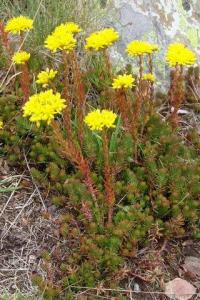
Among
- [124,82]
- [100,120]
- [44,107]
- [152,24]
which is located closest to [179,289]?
[100,120]

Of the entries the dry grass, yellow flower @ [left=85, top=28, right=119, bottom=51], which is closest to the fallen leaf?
the dry grass

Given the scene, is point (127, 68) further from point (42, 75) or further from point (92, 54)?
point (42, 75)

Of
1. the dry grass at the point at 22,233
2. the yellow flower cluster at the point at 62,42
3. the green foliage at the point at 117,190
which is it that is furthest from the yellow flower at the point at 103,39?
the dry grass at the point at 22,233

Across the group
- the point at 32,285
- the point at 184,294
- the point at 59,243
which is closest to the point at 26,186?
the point at 59,243

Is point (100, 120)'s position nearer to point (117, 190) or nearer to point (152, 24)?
point (117, 190)

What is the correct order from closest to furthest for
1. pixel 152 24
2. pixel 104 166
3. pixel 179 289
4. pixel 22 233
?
pixel 179 289, pixel 22 233, pixel 104 166, pixel 152 24

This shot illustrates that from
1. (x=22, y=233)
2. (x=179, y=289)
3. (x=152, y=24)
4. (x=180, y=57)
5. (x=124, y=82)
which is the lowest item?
(x=179, y=289)

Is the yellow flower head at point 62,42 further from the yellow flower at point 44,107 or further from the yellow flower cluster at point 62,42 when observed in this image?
the yellow flower at point 44,107
